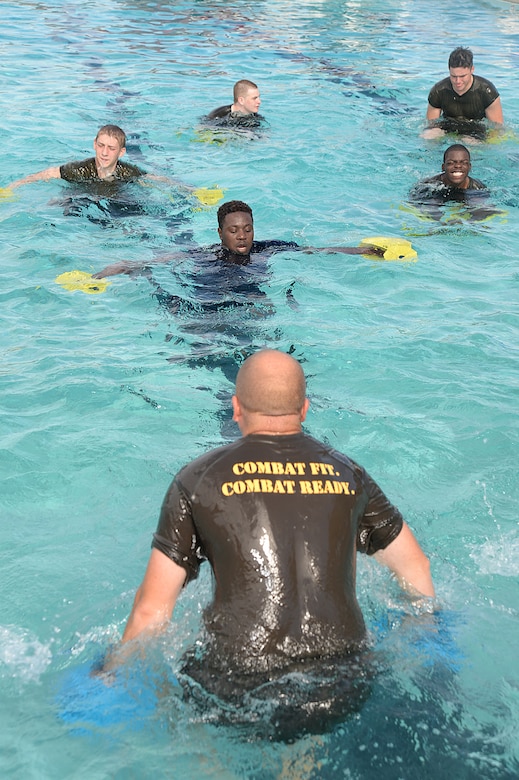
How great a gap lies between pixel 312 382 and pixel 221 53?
14832mm

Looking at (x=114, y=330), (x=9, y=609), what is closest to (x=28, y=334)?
(x=114, y=330)

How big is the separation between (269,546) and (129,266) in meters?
5.40

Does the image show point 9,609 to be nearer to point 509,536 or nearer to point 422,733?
point 422,733

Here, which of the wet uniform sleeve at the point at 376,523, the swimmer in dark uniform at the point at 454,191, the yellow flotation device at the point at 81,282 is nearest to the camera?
the wet uniform sleeve at the point at 376,523

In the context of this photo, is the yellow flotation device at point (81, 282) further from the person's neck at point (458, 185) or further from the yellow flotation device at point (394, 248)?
the person's neck at point (458, 185)

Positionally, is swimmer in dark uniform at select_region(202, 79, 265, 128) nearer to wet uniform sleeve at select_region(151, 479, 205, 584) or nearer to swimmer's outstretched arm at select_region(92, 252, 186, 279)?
swimmer's outstretched arm at select_region(92, 252, 186, 279)

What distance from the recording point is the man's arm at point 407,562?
147 inches

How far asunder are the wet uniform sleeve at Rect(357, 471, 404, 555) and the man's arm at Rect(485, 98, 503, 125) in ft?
36.6

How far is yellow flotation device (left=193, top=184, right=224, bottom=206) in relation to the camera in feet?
34.9

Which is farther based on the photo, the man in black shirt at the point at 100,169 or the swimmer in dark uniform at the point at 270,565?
the man in black shirt at the point at 100,169

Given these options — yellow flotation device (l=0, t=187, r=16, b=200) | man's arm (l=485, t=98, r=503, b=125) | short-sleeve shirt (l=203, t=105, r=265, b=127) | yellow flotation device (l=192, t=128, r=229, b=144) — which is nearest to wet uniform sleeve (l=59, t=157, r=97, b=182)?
yellow flotation device (l=0, t=187, r=16, b=200)

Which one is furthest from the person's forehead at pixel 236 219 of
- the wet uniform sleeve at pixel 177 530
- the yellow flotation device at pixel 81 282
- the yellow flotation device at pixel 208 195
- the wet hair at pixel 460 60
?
the wet hair at pixel 460 60

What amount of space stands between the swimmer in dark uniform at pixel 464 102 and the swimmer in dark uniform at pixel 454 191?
2.82 m

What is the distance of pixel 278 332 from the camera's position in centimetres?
767
